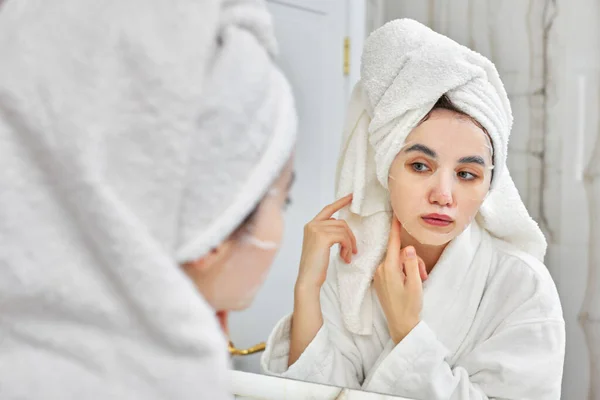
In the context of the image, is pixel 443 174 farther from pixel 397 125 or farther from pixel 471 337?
pixel 471 337

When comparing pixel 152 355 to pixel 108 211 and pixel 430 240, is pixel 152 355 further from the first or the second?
pixel 430 240

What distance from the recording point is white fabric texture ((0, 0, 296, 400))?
454mm

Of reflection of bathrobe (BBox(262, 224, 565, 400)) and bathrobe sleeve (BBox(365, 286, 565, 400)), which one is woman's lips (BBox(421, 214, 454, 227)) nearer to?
reflection of bathrobe (BBox(262, 224, 565, 400))

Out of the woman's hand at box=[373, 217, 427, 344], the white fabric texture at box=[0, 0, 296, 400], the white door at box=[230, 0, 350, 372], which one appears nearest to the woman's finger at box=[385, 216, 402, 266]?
the woman's hand at box=[373, 217, 427, 344]

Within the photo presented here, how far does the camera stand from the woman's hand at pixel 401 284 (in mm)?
833

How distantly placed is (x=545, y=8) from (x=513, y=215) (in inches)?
10.2

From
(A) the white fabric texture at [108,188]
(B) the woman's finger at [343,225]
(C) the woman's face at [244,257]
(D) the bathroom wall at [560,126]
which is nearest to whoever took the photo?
(A) the white fabric texture at [108,188]

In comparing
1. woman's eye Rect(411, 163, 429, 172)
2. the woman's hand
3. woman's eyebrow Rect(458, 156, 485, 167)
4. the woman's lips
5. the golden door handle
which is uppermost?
woman's eyebrow Rect(458, 156, 485, 167)

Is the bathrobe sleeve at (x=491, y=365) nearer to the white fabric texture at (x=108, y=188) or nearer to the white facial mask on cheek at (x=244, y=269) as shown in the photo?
the white facial mask on cheek at (x=244, y=269)

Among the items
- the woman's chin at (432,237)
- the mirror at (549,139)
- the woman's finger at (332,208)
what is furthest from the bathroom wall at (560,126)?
the woman's finger at (332,208)

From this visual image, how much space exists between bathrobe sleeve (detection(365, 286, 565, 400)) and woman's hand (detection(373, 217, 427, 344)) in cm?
2

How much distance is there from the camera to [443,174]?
780 millimetres

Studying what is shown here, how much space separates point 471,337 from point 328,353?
205 millimetres

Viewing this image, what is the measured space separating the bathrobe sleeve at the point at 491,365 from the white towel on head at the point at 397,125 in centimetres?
7
